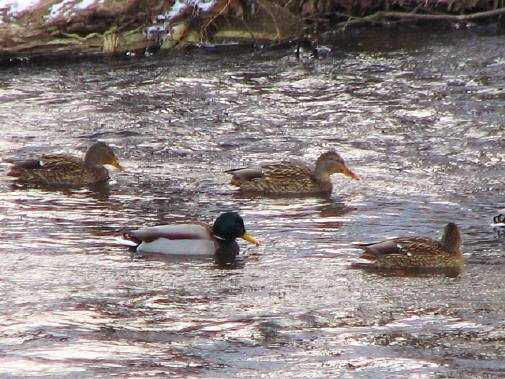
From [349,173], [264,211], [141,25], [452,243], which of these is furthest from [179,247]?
[141,25]

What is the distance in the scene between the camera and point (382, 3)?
72.6ft

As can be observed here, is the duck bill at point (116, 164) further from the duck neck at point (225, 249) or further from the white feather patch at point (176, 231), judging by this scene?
the duck neck at point (225, 249)

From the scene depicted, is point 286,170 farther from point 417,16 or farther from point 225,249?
point 417,16

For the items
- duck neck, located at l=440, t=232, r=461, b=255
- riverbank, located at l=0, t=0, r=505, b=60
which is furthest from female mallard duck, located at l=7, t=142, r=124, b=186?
riverbank, located at l=0, t=0, r=505, b=60

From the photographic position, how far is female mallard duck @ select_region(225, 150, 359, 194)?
13.6 m

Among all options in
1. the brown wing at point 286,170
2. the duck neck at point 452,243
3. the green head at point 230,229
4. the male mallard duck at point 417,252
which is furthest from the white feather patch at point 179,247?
the brown wing at point 286,170

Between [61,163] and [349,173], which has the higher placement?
[61,163]

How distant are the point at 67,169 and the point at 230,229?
137 inches

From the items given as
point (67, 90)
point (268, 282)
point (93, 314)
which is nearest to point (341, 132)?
point (67, 90)

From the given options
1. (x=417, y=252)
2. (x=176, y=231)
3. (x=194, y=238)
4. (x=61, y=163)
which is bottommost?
(x=417, y=252)

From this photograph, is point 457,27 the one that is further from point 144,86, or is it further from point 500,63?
point 144,86

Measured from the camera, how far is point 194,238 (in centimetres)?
1138

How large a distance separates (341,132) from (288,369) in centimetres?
796

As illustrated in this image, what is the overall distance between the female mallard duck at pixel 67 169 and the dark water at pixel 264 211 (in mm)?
259
